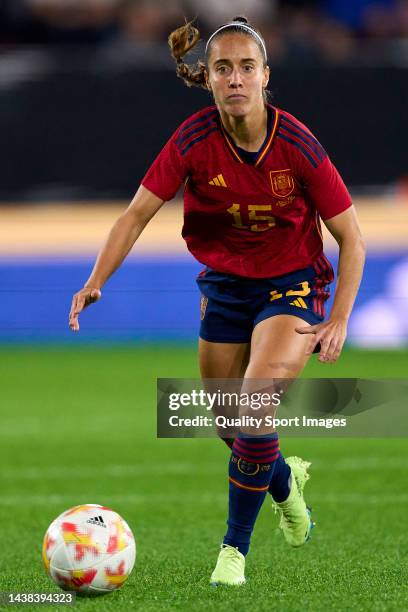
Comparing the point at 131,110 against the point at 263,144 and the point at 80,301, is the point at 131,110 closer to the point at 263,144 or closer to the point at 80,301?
the point at 263,144

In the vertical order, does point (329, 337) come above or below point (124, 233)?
below

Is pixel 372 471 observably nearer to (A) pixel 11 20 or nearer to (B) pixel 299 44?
(B) pixel 299 44

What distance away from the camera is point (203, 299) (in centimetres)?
549

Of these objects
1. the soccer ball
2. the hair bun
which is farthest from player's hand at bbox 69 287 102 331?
the hair bun

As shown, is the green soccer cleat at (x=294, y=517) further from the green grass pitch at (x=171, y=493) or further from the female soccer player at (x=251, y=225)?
the female soccer player at (x=251, y=225)

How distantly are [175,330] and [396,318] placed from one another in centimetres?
233

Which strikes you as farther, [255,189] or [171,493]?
[171,493]

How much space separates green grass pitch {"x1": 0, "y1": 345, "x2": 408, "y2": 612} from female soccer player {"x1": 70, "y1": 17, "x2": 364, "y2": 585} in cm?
43

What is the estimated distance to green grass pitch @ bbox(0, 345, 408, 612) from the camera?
15.8 ft

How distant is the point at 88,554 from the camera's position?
15.4 feet

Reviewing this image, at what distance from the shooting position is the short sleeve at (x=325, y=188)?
495 centimetres

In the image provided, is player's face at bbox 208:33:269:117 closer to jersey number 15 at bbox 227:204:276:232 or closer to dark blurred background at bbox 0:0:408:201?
jersey number 15 at bbox 227:204:276:232

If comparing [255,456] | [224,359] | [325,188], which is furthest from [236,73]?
[255,456]

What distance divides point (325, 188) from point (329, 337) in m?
0.60
